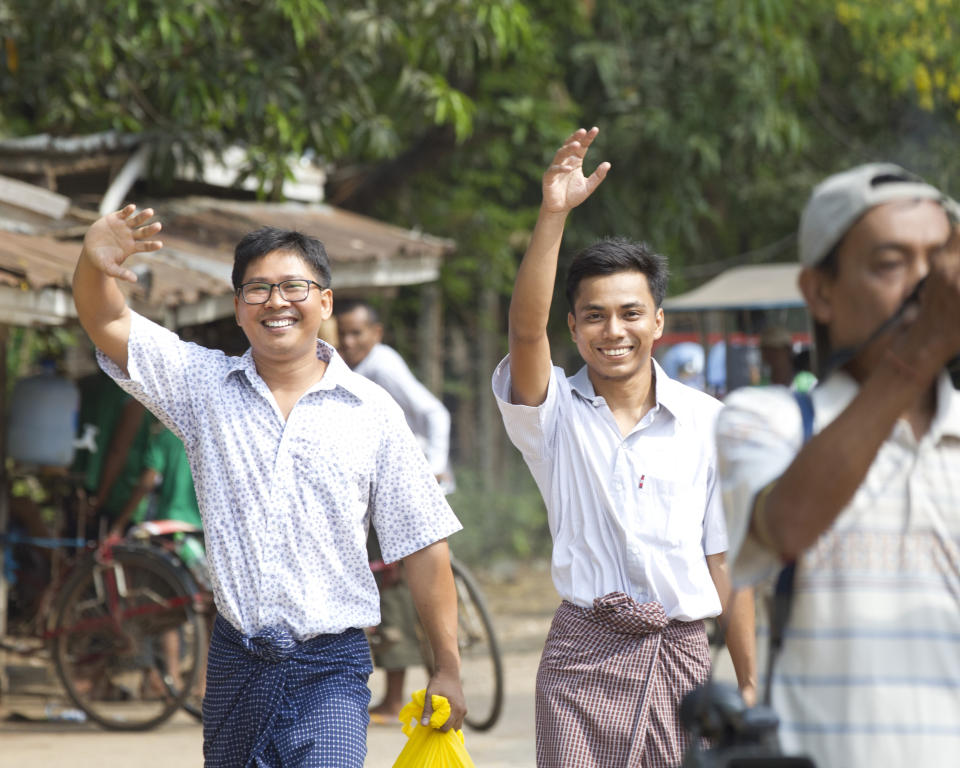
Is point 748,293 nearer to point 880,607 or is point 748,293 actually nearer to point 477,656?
point 477,656

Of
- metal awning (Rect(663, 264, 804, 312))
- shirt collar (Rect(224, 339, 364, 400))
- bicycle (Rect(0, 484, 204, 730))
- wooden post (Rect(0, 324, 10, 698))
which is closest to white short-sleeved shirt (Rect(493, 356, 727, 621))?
shirt collar (Rect(224, 339, 364, 400))

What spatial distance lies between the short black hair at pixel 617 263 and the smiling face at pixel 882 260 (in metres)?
1.52

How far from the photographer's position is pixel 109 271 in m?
3.40

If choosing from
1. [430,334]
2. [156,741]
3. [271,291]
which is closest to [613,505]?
[271,291]

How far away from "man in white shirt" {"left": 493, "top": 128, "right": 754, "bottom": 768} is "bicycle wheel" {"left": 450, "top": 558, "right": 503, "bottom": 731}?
3.57 meters

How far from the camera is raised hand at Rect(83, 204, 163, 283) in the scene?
3398mm

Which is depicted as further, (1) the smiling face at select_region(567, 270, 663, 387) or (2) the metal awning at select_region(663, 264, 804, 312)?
(2) the metal awning at select_region(663, 264, 804, 312)

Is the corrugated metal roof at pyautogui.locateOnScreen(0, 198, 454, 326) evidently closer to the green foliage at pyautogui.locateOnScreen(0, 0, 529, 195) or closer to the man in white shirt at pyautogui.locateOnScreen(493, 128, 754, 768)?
the green foliage at pyautogui.locateOnScreen(0, 0, 529, 195)

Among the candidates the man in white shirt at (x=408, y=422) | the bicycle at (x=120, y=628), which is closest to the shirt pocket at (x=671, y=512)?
the man in white shirt at (x=408, y=422)

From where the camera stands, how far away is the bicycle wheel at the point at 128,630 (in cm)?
692

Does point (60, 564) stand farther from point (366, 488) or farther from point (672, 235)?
point (672, 235)

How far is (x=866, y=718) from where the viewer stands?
6.41ft

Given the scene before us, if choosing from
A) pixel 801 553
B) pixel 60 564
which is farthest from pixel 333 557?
pixel 60 564

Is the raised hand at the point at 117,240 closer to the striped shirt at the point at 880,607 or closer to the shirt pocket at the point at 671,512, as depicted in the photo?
the shirt pocket at the point at 671,512
